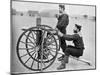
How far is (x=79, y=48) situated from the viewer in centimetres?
178

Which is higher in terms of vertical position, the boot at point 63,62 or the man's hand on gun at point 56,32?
the man's hand on gun at point 56,32

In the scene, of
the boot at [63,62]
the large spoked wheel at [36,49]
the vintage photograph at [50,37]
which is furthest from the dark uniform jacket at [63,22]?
the boot at [63,62]

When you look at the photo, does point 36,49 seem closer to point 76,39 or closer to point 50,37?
point 50,37

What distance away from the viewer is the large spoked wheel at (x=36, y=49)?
1638mm

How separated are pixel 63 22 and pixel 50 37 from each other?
8.3 inches

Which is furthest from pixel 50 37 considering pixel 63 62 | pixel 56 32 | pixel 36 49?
pixel 63 62

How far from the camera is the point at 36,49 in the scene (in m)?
1.66

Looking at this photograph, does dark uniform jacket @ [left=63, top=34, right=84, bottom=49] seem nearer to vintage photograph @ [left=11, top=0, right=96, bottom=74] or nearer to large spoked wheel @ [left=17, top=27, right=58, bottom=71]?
vintage photograph @ [left=11, top=0, right=96, bottom=74]

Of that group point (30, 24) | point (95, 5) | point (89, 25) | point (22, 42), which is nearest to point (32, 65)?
point (22, 42)

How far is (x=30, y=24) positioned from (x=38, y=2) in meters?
0.24

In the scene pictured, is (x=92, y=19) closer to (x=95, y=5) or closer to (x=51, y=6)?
(x=95, y=5)

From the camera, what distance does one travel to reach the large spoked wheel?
64.5 inches

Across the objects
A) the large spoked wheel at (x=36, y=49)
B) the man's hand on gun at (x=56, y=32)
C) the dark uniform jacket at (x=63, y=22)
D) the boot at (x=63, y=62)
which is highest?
the dark uniform jacket at (x=63, y=22)

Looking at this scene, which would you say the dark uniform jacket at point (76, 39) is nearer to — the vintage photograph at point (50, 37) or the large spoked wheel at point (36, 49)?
the vintage photograph at point (50, 37)
